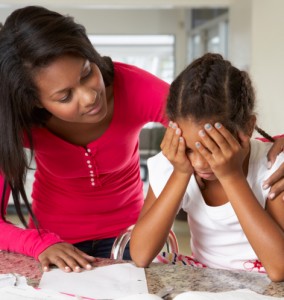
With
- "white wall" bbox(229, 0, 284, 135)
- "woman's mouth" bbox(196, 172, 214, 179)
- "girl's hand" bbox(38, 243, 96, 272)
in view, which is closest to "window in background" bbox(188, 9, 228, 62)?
"white wall" bbox(229, 0, 284, 135)

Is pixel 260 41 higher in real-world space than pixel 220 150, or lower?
lower

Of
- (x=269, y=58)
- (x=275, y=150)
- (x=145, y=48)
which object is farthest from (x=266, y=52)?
(x=145, y=48)

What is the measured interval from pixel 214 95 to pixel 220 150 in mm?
117

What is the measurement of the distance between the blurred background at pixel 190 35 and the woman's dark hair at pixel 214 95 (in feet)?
1.29

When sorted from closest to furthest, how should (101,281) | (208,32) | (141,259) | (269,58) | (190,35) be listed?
(101,281) → (141,259) → (269,58) → (208,32) → (190,35)

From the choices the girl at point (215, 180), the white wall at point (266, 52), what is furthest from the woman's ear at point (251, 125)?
the white wall at point (266, 52)

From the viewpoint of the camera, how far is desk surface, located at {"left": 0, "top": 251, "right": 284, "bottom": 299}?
103 centimetres

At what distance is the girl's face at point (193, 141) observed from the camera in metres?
1.16

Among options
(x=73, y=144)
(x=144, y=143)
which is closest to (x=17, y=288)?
(x=73, y=144)

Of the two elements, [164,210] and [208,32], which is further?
[208,32]

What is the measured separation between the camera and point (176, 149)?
1195 mm

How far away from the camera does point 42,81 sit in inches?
50.6

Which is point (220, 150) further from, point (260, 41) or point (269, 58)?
point (260, 41)

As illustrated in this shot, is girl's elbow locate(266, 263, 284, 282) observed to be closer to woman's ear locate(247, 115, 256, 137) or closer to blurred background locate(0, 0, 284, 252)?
woman's ear locate(247, 115, 256, 137)
